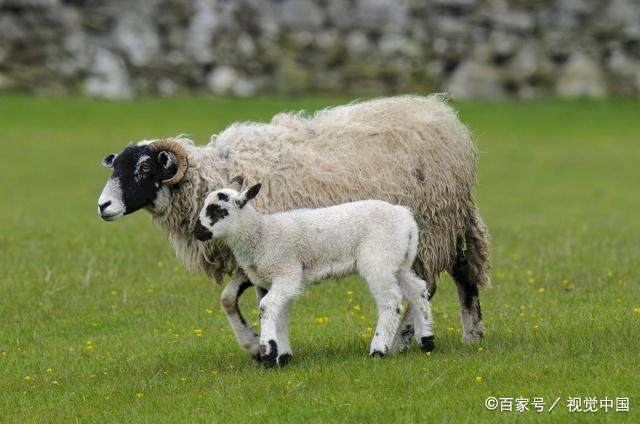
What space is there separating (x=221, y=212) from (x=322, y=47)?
3368 cm

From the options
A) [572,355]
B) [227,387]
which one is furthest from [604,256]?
[227,387]

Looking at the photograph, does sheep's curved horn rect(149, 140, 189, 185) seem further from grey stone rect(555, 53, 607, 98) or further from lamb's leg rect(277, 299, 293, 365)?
grey stone rect(555, 53, 607, 98)

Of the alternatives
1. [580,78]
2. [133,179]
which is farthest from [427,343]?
[580,78]

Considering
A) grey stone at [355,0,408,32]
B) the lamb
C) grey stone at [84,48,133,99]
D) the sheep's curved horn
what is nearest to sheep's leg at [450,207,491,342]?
the lamb

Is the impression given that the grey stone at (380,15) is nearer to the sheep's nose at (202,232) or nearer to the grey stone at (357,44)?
the grey stone at (357,44)

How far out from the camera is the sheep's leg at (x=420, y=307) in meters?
9.53

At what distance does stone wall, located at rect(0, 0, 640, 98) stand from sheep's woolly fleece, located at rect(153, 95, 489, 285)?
30554 millimetres

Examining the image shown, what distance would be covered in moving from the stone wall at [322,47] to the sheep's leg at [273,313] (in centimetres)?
3239

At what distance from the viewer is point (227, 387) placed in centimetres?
876

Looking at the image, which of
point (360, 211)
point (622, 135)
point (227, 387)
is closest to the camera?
point (227, 387)

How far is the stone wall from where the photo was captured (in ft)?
134

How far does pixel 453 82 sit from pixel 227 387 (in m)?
34.6

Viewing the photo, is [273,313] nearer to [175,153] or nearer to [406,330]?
[406,330]

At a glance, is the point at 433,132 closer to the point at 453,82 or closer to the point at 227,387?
the point at 227,387
